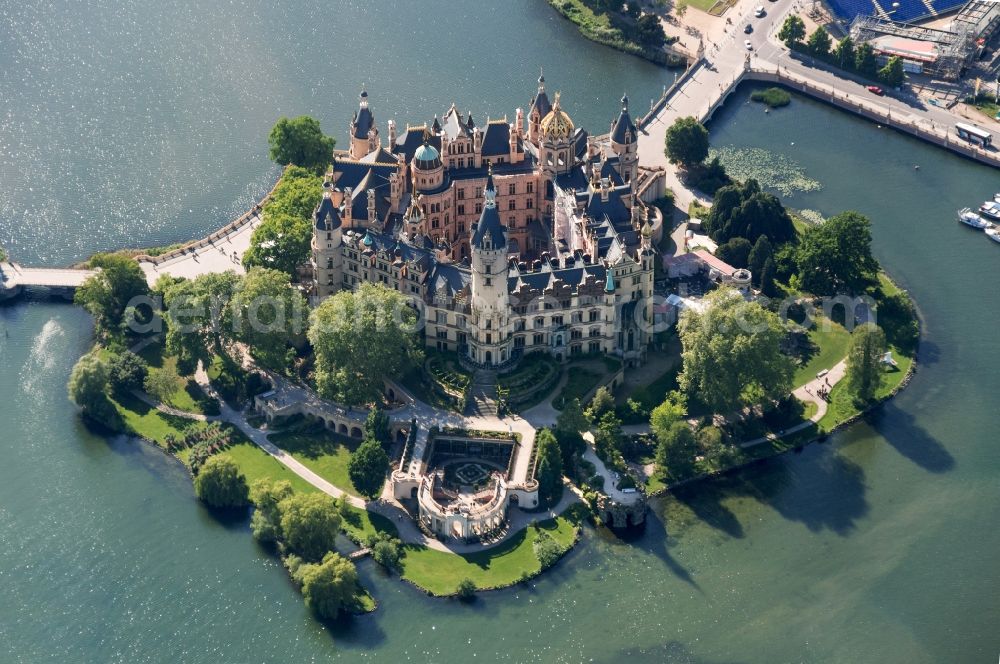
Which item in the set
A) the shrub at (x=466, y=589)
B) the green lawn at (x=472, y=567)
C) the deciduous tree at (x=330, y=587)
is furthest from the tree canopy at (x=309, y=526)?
the shrub at (x=466, y=589)

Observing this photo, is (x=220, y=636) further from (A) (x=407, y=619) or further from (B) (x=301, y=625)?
(A) (x=407, y=619)

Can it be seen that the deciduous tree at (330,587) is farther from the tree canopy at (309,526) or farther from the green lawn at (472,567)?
the green lawn at (472,567)

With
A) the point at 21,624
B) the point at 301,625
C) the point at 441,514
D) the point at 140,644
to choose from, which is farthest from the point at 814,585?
the point at 21,624

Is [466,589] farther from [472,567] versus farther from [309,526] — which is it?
[309,526]

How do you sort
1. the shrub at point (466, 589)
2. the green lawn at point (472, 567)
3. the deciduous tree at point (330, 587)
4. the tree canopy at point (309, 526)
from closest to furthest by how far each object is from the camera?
the deciduous tree at point (330, 587) → the shrub at point (466, 589) → the green lawn at point (472, 567) → the tree canopy at point (309, 526)

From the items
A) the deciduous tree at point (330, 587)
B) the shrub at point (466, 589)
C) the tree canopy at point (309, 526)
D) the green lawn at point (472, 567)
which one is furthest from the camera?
the tree canopy at point (309, 526)

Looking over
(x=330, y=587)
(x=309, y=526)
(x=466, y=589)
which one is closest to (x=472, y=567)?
(x=466, y=589)
